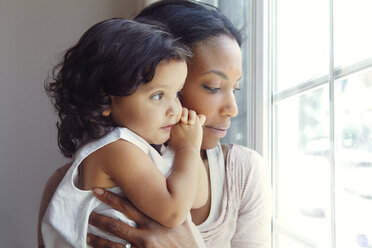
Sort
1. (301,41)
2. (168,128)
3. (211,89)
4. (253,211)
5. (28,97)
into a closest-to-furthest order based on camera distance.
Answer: (168,128)
(211,89)
(253,211)
(301,41)
(28,97)

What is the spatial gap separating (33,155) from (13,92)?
0.41 meters

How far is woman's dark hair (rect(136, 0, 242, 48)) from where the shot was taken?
1.27 metres

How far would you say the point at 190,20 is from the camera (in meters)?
1.29

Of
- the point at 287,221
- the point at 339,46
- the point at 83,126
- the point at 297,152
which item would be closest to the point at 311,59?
the point at 339,46

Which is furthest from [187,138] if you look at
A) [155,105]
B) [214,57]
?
[214,57]

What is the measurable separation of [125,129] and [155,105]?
10cm

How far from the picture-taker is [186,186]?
107 centimetres

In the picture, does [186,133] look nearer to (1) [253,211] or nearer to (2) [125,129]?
(2) [125,129]

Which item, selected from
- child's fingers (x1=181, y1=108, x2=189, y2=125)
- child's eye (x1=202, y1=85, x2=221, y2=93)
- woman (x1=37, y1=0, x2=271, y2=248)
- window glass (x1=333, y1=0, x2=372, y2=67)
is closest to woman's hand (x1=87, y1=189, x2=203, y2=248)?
woman (x1=37, y1=0, x2=271, y2=248)

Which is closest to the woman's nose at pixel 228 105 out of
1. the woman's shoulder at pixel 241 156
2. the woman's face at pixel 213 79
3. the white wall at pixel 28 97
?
the woman's face at pixel 213 79

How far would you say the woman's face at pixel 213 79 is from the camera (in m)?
1.24

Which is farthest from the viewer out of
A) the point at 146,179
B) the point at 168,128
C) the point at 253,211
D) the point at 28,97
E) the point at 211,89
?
the point at 28,97

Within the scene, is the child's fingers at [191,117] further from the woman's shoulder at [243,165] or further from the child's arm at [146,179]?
the woman's shoulder at [243,165]

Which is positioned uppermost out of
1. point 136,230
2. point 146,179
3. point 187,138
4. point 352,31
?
point 352,31
